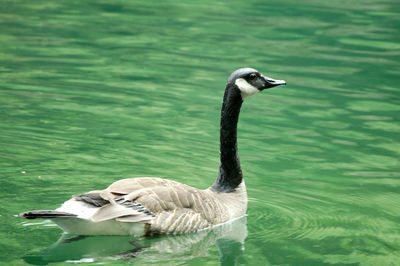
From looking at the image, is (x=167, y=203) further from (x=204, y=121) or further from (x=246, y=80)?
(x=204, y=121)

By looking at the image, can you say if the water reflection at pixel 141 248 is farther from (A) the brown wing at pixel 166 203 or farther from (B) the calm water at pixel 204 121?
(A) the brown wing at pixel 166 203

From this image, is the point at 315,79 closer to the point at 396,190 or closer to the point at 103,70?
the point at 103,70

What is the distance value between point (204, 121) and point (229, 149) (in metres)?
3.80

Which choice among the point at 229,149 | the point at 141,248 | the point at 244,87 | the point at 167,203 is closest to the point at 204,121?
the point at 229,149

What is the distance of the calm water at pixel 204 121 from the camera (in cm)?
881

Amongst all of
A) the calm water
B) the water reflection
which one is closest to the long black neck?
the calm water

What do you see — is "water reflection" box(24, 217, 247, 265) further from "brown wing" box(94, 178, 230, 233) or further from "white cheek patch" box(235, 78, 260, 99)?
"white cheek patch" box(235, 78, 260, 99)

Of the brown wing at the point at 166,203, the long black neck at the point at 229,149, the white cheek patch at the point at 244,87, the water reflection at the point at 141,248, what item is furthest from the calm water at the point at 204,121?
the white cheek patch at the point at 244,87

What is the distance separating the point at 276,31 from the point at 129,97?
7.49 meters

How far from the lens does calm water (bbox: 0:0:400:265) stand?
881 cm

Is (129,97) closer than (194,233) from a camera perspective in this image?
No

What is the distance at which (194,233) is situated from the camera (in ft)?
29.7

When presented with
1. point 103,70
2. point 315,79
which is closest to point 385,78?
point 315,79

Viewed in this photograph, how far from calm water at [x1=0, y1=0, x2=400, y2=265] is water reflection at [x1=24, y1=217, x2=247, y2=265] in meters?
0.02
